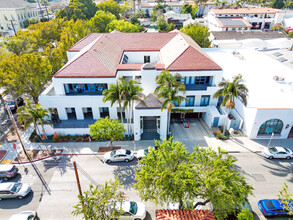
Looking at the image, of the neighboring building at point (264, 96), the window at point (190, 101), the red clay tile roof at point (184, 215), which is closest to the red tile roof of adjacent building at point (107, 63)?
the window at point (190, 101)

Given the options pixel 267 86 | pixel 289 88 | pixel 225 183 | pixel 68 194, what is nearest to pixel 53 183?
pixel 68 194

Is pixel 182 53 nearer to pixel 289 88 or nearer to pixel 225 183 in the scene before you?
pixel 289 88

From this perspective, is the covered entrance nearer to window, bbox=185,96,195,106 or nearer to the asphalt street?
the asphalt street

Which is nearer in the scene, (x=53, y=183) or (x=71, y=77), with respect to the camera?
(x=53, y=183)

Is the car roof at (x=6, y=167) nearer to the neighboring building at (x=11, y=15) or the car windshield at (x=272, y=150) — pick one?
the car windshield at (x=272, y=150)

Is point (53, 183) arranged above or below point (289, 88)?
below

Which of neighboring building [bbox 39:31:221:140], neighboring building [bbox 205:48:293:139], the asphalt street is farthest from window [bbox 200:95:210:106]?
the asphalt street

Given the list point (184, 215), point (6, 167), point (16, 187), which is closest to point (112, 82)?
point (6, 167)

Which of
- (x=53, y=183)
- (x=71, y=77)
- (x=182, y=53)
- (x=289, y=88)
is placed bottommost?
(x=53, y=183)
